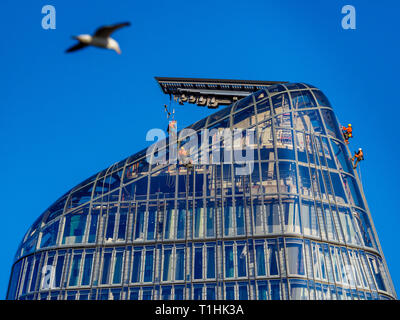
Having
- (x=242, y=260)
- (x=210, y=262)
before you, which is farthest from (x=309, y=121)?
(x=210, y=262)

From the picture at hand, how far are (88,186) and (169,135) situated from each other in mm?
10181

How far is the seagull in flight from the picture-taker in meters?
14.1

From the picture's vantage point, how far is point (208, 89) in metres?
80.6

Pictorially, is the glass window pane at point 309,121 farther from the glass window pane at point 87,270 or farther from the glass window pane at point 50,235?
the glass window pane at point 50,235

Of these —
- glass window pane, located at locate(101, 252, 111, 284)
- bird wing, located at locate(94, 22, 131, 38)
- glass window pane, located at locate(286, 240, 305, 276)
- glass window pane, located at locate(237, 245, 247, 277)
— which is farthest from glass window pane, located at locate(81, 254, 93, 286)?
bird wing, located at locate(94, 22, 131, 38)

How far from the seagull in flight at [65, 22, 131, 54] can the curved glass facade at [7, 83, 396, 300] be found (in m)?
39.1

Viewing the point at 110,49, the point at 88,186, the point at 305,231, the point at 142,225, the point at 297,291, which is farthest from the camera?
the point at 88,186

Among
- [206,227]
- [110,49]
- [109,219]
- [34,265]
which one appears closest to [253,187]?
[206,227]

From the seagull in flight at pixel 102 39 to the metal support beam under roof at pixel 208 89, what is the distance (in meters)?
63.9

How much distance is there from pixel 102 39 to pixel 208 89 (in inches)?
2614

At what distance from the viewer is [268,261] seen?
51.9m

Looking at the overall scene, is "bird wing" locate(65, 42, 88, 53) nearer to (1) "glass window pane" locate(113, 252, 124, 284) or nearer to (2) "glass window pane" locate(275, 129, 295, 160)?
(1) "glass window pane" locate(113, 252, 124, 284)

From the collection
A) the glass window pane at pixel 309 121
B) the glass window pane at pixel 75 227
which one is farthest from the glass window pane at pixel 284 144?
the glass window pane at pixel 75 227

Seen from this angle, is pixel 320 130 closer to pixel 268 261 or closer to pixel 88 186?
pixel 268 261
